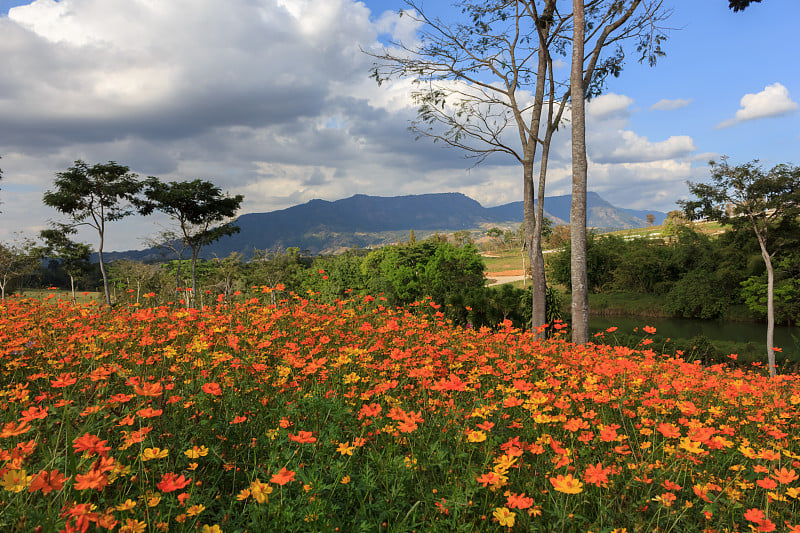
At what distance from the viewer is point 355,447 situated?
201 cm

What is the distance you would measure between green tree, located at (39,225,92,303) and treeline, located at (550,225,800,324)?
1711 inches

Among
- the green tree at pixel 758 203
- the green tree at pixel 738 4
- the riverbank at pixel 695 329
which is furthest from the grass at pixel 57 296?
the green tree at pixel 758 203

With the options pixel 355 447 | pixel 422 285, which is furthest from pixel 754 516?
pixel 422 285

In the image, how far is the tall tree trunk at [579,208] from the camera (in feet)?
29.5

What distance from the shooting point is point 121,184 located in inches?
1171

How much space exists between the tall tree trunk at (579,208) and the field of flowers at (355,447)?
4583 mm

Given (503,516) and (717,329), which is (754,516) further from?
(717,329)

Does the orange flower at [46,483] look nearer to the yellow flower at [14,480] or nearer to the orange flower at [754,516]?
the yellow flower at [14,480]

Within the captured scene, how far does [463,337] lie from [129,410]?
402 cm

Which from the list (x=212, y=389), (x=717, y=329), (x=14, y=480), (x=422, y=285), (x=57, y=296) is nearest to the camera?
(x=14, y=480)

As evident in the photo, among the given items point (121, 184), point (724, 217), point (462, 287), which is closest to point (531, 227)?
point (462, 287)

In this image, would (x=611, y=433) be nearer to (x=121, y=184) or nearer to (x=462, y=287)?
(x=462, y=287)

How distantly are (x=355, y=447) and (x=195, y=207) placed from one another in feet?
119

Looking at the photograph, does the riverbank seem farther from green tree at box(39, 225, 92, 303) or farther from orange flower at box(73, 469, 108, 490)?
green tree at box(39, 225, 92, 303)
